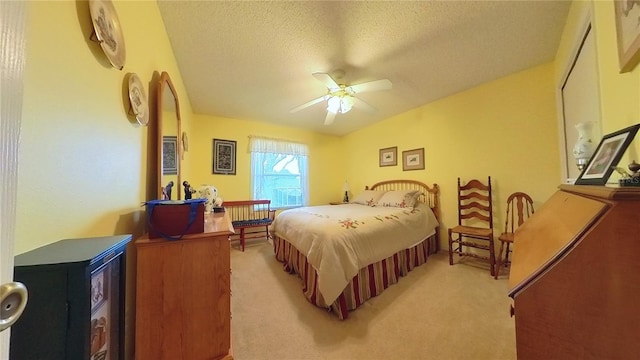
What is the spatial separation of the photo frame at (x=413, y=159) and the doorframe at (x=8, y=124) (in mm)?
3885

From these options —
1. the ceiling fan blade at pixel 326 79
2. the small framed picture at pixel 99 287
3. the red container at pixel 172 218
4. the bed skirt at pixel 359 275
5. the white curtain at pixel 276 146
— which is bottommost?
the bed skirt at pixel 359 275

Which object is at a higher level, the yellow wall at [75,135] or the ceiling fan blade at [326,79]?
the ceiling fan blade at [326,79]

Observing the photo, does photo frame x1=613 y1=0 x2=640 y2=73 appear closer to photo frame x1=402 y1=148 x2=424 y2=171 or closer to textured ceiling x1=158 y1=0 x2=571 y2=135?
textured ceiling x1=158 y1=0 x2=571 y2=135

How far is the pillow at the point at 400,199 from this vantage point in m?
3.10

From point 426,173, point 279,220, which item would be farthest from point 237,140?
point 426,173

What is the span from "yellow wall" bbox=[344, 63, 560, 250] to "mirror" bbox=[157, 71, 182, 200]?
342cm

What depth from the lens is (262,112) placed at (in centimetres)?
371

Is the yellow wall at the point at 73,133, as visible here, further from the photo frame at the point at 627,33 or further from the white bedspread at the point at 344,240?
the photo frame at the point at 627,33

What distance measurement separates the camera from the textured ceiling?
1624 millimetres

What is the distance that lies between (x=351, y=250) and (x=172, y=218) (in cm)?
134

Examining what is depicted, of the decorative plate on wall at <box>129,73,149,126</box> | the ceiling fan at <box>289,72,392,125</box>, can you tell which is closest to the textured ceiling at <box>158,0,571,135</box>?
the ceiling fan at <box>289,72,392,125</box>

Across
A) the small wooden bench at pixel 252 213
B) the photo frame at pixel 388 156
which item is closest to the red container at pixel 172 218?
the small wooden bench at pixel 252 213

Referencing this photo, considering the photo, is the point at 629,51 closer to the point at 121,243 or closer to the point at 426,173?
the point at 121,243

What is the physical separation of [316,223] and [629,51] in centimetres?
207
